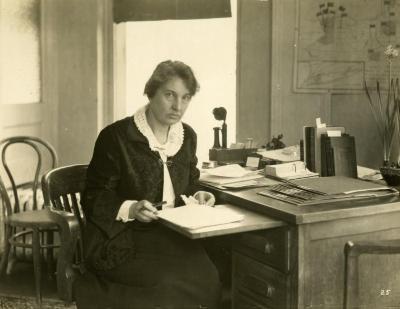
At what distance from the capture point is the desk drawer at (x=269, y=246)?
2.20 m

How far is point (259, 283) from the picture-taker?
2.36m

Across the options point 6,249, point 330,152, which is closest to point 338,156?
point 330,152

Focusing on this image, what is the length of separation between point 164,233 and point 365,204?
0.80m

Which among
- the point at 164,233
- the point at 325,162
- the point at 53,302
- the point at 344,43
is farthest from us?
the point at 344,43

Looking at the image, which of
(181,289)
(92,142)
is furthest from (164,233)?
(92,142)

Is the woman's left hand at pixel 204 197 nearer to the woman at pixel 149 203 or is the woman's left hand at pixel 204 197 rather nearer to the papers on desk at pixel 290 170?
the woman at pixel 149 203

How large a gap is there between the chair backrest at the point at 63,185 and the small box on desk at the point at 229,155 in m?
0.86

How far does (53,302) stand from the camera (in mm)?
3395

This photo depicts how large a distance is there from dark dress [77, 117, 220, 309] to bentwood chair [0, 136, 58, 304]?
90 cm

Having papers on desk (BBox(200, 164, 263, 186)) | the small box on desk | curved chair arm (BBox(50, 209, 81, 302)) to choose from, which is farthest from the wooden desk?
the small box on desk

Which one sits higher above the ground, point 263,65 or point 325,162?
point 263,65

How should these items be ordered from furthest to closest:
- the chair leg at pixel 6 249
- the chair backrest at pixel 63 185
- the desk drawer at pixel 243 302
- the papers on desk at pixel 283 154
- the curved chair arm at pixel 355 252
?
the chair leg at pixel 6 249, the papers on desk at pixel 283 154, the chair backrest at pixel 63 185, the desk drawer at pixel 243 302, the curved chair arm at pixel 355 252

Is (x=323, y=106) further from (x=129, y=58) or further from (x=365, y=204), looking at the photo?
(x=365, y=204)

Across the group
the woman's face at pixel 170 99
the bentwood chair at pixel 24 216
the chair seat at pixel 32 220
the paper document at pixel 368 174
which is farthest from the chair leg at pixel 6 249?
the paper document at pixel 368 174
